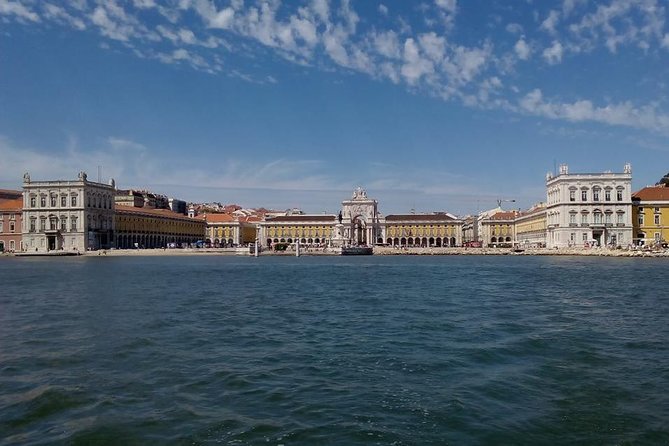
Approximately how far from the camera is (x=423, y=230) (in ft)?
422

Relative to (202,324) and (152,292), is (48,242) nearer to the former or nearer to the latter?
(152,292)

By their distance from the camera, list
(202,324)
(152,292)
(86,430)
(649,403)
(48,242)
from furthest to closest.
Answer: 1. (48,242)
2. (152,292)
3. (202,324)
4. (649,403)
5. (86,430)

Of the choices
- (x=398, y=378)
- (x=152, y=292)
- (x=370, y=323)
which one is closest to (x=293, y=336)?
(x=370, y=323)

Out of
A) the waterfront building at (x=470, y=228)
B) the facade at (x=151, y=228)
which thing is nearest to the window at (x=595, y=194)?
the facade at (x=151, y=228)

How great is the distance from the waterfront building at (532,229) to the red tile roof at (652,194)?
14678 millimetres

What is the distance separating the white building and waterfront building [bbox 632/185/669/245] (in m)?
1.98

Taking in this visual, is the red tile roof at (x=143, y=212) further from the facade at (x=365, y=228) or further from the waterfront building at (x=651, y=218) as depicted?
the waterfront building at (x=651, y=218)

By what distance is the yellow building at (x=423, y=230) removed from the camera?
12738cm

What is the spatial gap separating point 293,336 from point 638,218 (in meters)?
77.0

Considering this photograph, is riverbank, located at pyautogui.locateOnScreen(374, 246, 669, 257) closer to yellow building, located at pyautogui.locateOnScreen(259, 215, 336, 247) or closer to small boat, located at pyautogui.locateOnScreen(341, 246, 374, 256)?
small boat, located at pyautogui.locateOnScreen(341, 246, 374, 256)

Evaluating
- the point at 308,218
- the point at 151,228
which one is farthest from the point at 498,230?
the point at 151,228

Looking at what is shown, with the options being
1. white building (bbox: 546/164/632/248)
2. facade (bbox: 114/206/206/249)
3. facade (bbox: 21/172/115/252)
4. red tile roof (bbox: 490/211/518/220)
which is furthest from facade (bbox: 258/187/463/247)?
white building (bbox: 546/164/632/248)

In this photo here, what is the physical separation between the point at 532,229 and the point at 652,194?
82.6ft

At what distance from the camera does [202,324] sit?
50.6 ft
